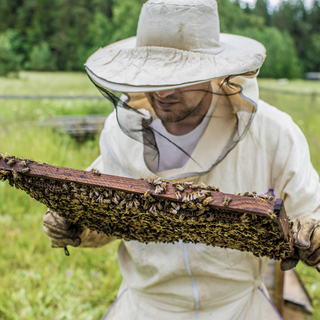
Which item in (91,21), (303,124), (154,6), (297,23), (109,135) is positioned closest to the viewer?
(154,6)

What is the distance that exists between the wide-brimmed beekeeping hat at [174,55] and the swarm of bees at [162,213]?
1.53 ft

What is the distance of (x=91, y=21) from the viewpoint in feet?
57.1

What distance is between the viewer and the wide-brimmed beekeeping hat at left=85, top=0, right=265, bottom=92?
1331 mm

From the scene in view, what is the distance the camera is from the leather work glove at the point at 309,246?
4.48ft

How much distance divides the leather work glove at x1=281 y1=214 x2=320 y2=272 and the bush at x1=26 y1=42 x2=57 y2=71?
1260 centimetres

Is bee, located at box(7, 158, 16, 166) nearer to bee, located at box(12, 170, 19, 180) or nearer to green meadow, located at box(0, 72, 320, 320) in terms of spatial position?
bee, located at box(12, 170, 19, 180)

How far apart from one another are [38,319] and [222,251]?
7.83 ft

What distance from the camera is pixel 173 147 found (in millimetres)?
1854

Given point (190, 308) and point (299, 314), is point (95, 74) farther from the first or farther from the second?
point (299, 314)

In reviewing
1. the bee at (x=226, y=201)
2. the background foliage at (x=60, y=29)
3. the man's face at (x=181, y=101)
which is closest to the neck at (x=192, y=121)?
the man's face at (x=181, y=101)

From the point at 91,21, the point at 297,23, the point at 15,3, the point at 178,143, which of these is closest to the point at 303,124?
the point at 178,143

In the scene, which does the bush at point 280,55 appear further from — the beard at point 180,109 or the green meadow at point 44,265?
the beard at point 180,109

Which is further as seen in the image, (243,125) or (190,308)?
(190,308)

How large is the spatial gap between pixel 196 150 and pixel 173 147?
187 millimetres
